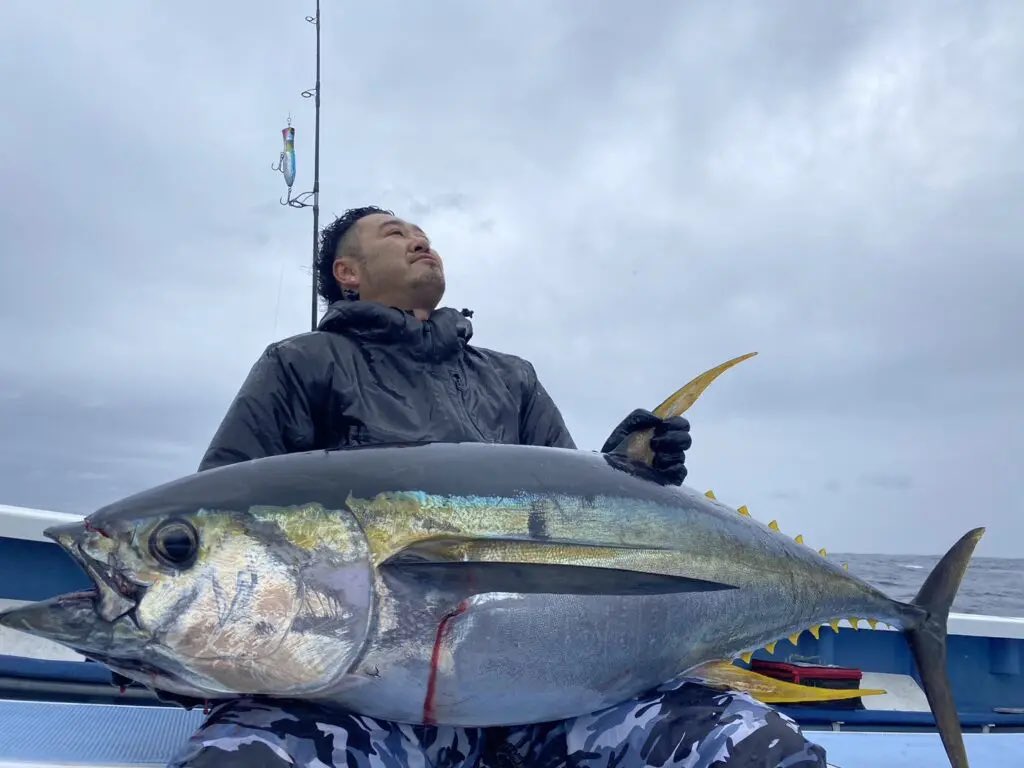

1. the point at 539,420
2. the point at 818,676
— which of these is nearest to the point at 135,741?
the point at 539,420

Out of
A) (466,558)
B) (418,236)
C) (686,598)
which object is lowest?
(686,598)

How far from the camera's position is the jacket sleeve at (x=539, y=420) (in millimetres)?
2729

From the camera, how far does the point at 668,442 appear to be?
6.73 feet

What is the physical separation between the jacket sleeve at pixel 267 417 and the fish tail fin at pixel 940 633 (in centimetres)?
193

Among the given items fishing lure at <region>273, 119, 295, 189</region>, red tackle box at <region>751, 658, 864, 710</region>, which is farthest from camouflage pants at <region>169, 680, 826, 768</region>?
fishing lure at <region>273, 119, 295, 189</region>

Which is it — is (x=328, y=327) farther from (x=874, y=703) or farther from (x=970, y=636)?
(x=970, y=636)

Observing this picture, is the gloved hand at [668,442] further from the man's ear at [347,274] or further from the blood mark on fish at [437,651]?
the man's ear at [347,274]

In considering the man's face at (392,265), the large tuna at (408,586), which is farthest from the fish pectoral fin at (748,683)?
the man's face at (392,265)

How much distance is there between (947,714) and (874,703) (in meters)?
2.50

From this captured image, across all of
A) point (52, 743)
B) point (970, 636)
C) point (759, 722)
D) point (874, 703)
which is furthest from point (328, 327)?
point (970, 636)

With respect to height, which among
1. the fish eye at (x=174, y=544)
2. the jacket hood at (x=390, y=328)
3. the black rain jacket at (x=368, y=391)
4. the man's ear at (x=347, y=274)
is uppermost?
the man's ear at (x=347, y=274)

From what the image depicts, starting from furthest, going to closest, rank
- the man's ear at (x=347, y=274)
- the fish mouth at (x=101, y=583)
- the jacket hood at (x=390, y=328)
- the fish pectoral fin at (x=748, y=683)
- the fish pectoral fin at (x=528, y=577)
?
1. the man's ear at (x=347, y=274)
2. the jacket hood at (x=390, y=328)
3. the fish pectoral fin at (x=748, y=683)
4. the fish pectoral fin at (x=528, y=577)
5. the fish mouth at (x=101, y=583)

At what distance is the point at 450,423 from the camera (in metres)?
2.35

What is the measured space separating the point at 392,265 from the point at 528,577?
1.51m
